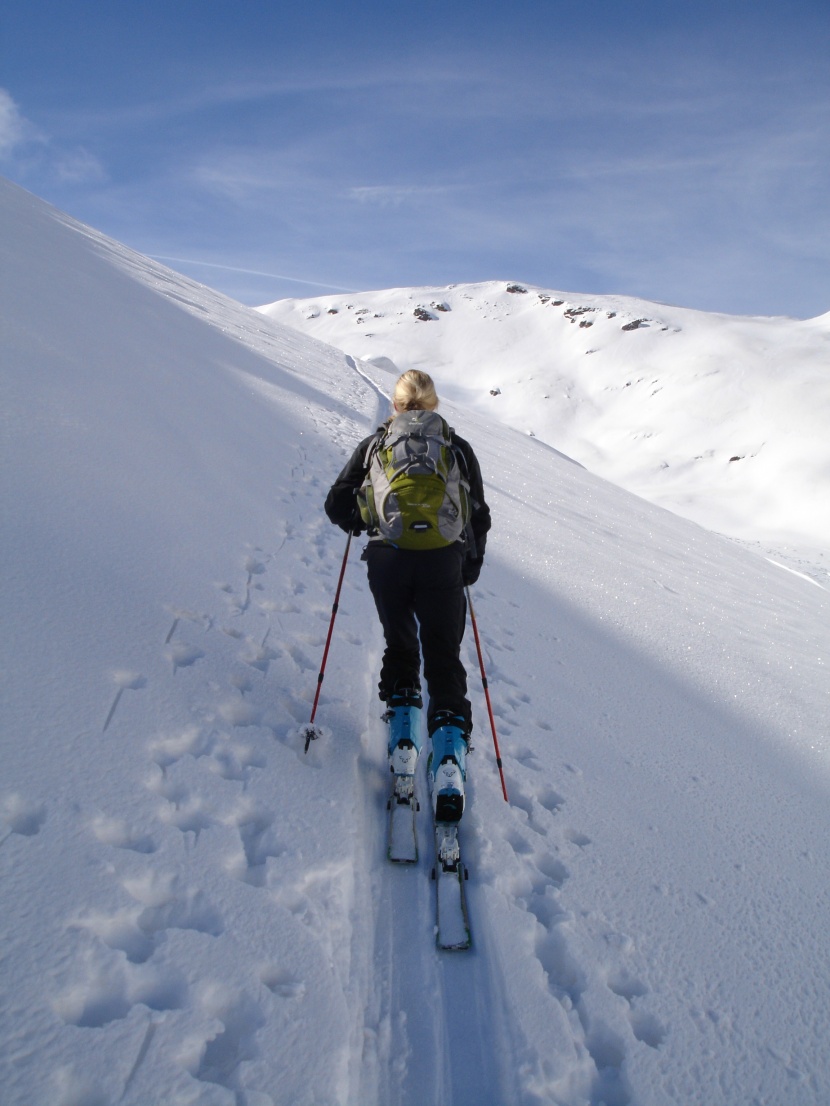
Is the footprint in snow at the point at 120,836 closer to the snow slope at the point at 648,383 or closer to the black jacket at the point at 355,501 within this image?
the black jacket at the point at 355,501

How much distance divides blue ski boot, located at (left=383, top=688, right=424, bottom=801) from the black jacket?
30.9 inches

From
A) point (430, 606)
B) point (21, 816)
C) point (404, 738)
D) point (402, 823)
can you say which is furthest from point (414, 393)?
point (21, 816)

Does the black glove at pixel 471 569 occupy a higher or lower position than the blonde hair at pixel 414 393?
lower

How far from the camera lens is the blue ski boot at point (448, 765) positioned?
8.69 ft

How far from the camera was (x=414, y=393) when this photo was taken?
9.90 ft

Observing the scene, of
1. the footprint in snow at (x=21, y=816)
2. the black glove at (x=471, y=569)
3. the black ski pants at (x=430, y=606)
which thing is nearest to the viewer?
the footprint in snow at (x=21, y=816)

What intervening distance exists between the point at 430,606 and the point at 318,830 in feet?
3.53

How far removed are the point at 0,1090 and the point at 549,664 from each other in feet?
13.3

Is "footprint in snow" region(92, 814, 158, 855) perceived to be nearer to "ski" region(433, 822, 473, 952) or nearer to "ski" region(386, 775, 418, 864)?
"ski" region(386, 775, 418, 864)

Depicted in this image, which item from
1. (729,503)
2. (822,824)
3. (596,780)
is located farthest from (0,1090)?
(729,503)

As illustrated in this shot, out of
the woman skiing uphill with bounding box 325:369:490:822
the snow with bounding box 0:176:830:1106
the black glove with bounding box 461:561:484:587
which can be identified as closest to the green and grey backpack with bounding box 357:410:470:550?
the woman skiing uphill with bounding box 325:369:490:822

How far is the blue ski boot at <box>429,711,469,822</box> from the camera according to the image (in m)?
2.65

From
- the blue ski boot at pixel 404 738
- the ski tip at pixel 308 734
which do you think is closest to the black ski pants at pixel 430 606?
the blue ski boot at pixel 404 738

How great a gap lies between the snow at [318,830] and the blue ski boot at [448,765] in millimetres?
245
